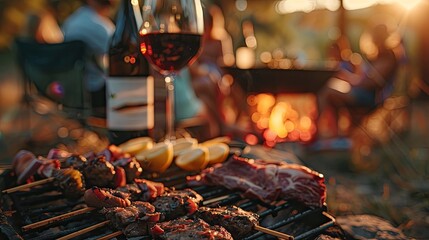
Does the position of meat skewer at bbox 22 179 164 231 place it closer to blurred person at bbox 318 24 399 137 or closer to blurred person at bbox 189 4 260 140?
blurred person at bbox 189 4 260 140

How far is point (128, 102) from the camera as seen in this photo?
2.48 metres

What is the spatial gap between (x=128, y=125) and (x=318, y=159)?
4.45 metres

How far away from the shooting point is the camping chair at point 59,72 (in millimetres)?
5379

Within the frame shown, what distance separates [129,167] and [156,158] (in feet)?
0.67

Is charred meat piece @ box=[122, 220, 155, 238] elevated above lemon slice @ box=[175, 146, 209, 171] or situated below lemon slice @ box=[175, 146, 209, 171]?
below

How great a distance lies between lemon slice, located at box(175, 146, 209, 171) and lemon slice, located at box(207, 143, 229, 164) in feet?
0.29

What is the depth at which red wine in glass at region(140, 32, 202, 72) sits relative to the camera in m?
2.22

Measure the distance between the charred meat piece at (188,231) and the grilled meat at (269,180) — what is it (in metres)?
0.50

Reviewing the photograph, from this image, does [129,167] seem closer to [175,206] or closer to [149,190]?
[149,190]

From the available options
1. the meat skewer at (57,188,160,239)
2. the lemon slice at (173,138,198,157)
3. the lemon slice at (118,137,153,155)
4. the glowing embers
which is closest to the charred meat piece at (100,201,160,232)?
the meat skewer at (57,188,160,239)

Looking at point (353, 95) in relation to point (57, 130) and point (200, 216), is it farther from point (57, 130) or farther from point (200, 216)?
point (200, 216)

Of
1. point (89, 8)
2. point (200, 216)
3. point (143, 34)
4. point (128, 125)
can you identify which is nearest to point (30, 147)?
point (89, 8)

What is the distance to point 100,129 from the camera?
5375 mm

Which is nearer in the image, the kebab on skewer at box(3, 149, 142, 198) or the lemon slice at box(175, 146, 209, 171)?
the kebab on skewer at box(3, 149, 142, 198)
